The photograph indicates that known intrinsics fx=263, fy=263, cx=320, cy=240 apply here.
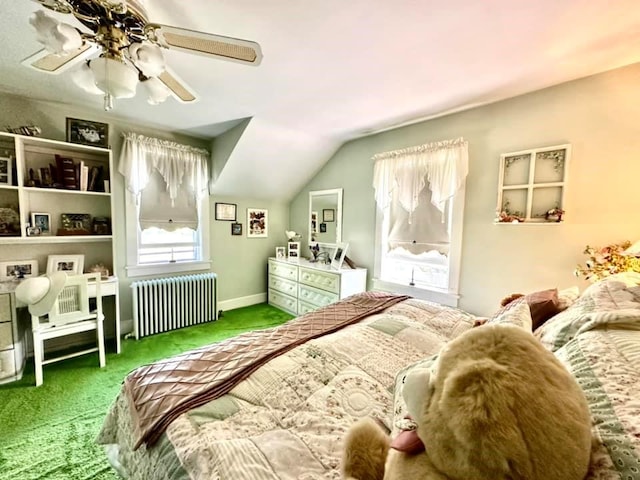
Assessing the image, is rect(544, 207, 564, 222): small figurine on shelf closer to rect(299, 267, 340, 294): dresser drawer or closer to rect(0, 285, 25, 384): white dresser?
rect(299, 267, 340, 294): dresser drawer

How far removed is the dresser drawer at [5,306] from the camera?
2.05m

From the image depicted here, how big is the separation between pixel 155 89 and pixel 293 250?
3.00 m

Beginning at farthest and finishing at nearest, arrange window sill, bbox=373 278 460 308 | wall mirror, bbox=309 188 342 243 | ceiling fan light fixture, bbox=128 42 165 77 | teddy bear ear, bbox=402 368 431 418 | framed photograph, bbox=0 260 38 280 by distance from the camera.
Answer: wall mirror, bbox=309 188 342 243
window sill, bbox=373 278 460 308
framed photograph, bbox=0 260 38 280
ceiling fan light fixture, bbox=128 42 165 77
teddy bear ear, bbox=402 368 431 418

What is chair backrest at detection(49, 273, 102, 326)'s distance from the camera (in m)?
2.15

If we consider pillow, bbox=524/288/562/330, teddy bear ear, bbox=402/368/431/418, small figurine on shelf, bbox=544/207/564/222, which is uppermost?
small figurine on shelf, bbox=544/207/564/222

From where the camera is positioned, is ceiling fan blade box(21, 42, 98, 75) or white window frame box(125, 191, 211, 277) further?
white window frame box(125, 191, 211, 277)

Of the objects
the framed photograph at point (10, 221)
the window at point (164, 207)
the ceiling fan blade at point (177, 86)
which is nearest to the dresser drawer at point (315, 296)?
the window at point (164, 207)

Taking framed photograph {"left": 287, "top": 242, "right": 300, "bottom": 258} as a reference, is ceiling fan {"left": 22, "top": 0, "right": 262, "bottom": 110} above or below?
above

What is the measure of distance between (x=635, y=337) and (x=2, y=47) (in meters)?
3.42

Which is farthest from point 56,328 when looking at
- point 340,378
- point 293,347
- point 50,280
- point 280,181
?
point 280,181

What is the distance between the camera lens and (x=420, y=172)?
113 inches

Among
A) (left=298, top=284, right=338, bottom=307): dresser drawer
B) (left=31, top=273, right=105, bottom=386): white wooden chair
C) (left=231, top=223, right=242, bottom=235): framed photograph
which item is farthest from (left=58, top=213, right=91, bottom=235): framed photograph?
(left=298, top=284, right=338, bottom=307): dresser drawer

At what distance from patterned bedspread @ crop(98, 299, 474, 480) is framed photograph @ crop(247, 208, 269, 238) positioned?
2.97m

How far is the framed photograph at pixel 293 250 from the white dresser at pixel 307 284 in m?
0.21
